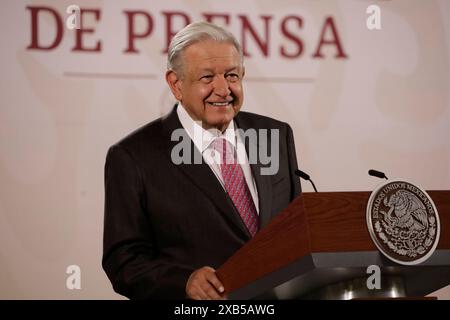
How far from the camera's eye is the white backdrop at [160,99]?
3158mm

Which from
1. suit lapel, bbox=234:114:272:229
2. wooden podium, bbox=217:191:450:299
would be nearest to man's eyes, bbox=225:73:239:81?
suit lapel, bbox=234:114:272:229

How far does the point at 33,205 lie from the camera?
125 inches

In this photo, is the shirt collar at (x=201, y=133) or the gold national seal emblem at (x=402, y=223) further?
the shirt collar at (x=201, y=133)

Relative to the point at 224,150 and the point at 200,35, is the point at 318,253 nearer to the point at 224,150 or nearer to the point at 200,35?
the point at 224,150

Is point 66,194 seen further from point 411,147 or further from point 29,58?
point 411,147

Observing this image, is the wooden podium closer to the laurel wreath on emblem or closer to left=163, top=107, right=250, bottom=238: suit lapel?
the laurel wreath on emblem

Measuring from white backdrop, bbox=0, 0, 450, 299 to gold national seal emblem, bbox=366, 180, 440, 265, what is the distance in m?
1.42

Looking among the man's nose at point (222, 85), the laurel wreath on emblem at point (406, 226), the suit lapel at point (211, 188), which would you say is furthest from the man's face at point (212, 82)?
the laurel wreath on emblem at point (406, 226)

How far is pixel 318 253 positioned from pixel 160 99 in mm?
1666

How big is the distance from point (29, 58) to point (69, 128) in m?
0.33

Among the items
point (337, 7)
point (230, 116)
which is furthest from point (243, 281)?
point (337, 7)

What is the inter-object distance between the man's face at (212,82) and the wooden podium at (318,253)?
77cm

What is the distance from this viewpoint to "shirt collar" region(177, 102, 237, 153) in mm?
2608

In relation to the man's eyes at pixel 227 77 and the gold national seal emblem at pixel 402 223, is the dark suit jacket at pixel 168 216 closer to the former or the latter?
the man's eyes at pixel 227 77
